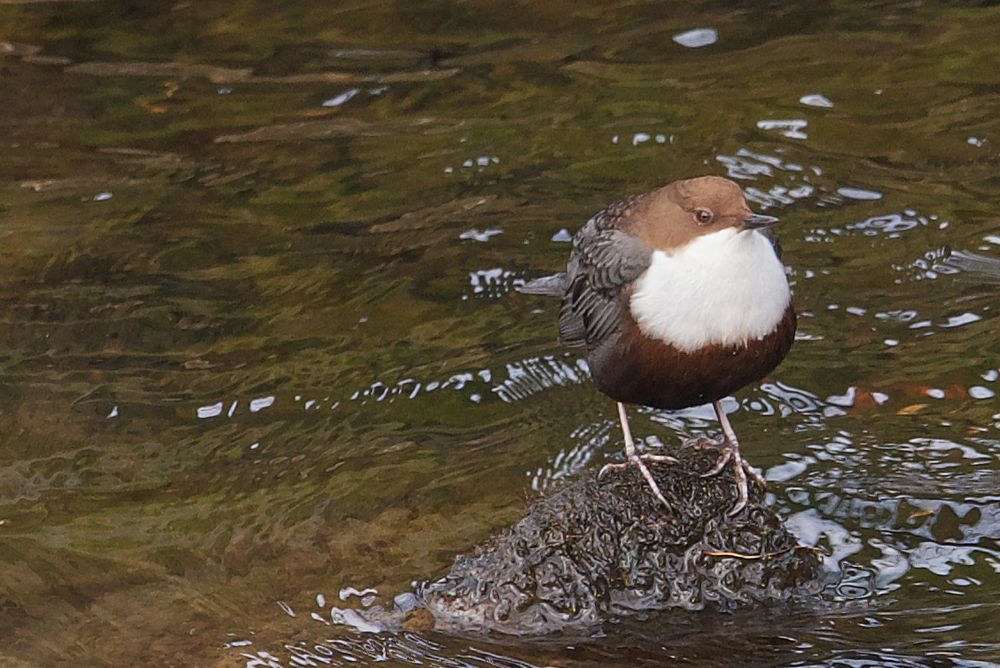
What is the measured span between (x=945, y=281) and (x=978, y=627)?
2127 mm

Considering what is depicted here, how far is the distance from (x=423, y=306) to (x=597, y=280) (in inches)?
64.5

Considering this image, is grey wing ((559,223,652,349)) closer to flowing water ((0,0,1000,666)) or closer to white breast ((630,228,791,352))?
white breast ((630,228,791,352))

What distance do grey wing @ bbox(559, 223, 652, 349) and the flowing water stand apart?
0.59 meters

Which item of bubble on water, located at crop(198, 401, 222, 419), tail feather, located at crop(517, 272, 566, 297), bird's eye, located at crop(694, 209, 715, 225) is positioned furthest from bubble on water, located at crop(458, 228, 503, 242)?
bird's eye, located at crop(694, 209, 715, 225)

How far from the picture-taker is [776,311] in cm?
351

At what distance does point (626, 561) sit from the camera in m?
3.62

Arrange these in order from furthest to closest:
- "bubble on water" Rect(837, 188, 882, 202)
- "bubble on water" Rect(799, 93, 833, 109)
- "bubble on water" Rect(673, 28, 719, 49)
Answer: "bubble on water" Rect(673, 28, 719, 49), "bubble on water" Rect(799, 93, 833, 109), "bubble on water" Rect(837, 188, 882, 202)

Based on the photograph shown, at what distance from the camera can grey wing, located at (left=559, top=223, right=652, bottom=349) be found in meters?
3.76

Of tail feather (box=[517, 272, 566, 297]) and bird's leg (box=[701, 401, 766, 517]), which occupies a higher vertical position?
tail feather (box=[517, 272, 566, 297])

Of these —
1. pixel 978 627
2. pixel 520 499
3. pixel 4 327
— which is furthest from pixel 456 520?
pixel 4 327

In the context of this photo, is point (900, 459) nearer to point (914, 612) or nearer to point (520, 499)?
point (914, 612)

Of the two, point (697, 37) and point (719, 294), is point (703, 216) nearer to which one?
point (719, 294)

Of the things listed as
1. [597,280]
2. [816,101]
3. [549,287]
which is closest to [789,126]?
[816,101]

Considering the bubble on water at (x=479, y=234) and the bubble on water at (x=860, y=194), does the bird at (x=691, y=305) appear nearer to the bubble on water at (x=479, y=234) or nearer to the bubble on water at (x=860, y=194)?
the bubble on water at (x=479, y=234)
